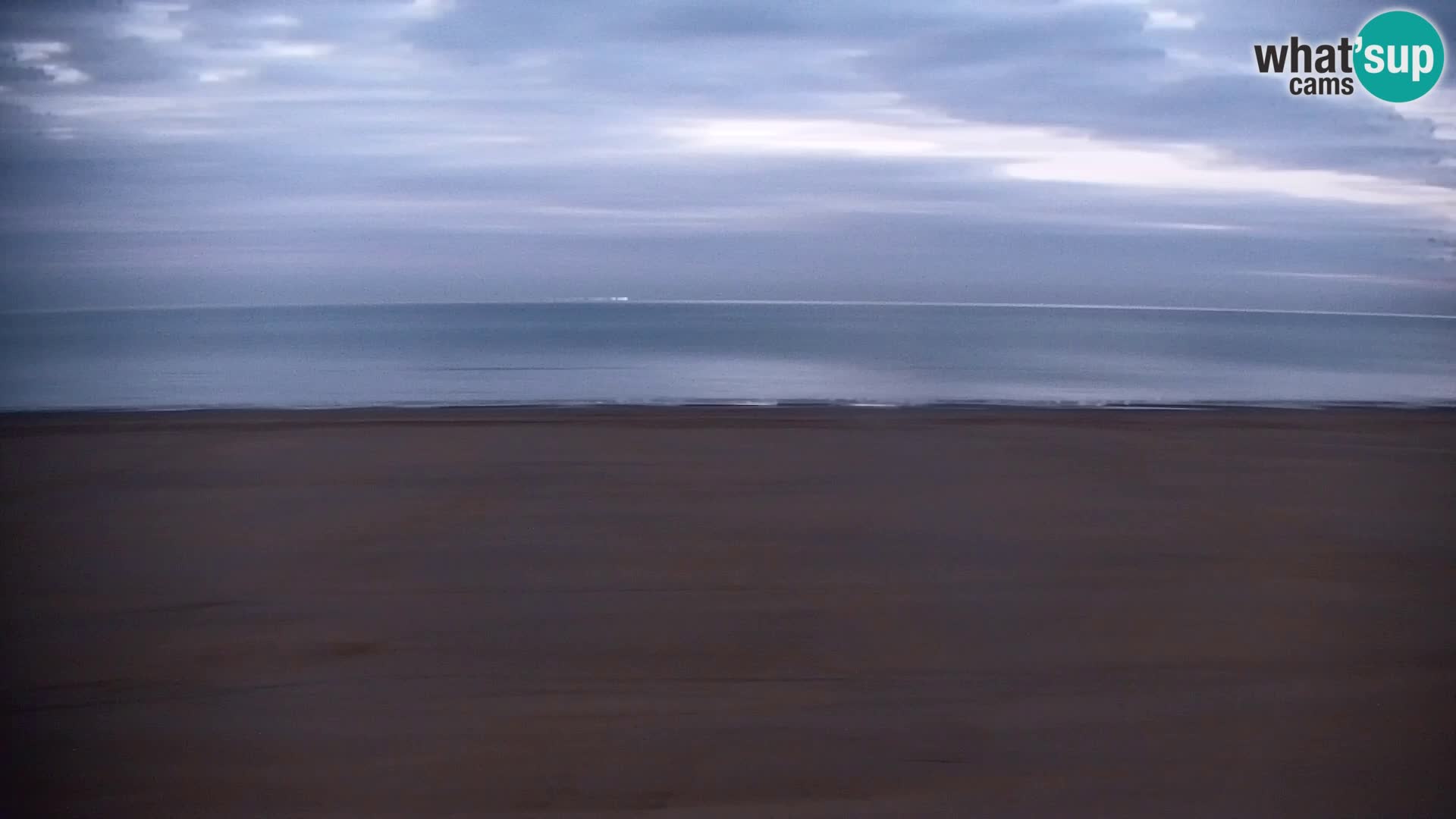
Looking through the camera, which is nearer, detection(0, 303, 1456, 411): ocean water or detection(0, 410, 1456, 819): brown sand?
detection(0, 410, 1456, 819): brown sand

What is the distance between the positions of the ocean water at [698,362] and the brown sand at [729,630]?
115cm

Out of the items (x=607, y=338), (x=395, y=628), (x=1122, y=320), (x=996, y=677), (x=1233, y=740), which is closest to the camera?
(x=1233, y=740)

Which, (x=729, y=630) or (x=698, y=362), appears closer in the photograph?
(x=729, y=630)

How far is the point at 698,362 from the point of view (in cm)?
2398

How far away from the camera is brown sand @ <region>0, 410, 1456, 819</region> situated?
2.83 meters

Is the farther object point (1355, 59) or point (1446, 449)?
point (1446, 449)

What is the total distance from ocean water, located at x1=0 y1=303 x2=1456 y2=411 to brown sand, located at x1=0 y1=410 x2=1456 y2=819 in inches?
45.5

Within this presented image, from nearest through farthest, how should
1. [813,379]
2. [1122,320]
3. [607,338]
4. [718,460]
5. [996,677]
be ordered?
[996,677] < [718,460] < [813,379] < [607,338] < [1122,320]

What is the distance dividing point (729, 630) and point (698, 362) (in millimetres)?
20133

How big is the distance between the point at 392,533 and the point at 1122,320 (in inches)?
1864

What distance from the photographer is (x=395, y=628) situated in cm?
393

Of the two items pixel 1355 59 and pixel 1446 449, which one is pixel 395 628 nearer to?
pixel 1355 59

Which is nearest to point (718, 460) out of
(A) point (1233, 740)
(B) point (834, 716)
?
(B) point (834, 716)

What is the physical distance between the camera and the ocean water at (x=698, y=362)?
15.6m
